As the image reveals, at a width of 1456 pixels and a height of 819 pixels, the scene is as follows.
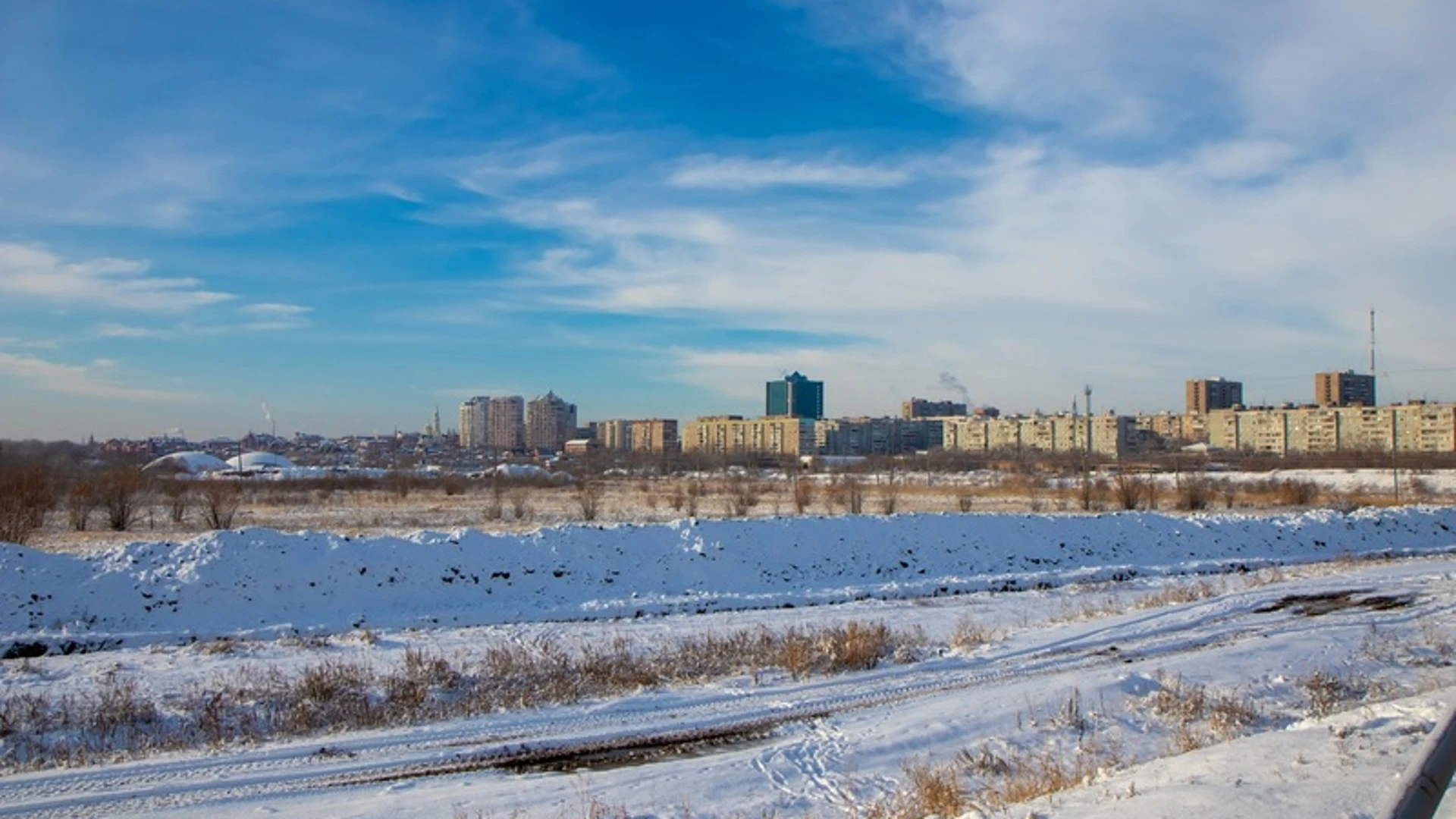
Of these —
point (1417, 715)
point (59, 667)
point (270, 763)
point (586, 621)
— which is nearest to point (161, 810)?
point (270, 763)

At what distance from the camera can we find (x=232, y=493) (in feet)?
128

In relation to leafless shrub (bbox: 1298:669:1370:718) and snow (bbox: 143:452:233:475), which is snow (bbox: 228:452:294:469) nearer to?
snow (bbox: 143:452:233:475)

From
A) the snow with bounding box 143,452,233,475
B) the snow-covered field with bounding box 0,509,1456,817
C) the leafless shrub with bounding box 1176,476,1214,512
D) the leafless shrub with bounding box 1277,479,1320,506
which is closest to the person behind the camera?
the snow-covered field with bounding box 0,509,1456,817

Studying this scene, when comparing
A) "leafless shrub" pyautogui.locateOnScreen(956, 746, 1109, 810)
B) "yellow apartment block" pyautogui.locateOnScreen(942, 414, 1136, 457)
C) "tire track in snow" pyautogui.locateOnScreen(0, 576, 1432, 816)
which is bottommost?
"tire track in snow" pyautogui.locateOnScreen(0, 576, 1432, 816)

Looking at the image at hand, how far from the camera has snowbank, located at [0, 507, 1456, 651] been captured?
18234 mm

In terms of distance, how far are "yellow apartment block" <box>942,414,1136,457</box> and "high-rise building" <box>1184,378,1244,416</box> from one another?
40704 millimetres

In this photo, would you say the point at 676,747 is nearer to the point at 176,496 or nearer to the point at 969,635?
the point at 969,635

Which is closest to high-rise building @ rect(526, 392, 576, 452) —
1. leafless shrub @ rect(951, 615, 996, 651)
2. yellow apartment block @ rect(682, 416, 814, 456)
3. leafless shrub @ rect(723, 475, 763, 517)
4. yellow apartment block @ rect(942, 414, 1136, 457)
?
yellow apartment block @ rect(682, 416, 814, 456)

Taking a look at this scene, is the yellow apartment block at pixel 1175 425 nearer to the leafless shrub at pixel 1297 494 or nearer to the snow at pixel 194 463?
the leafless shrub at pixel 1297 494

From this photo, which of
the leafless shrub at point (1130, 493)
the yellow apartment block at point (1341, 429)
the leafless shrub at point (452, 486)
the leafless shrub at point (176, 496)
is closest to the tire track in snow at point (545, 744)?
the leafless shrub at point (1130, 493)

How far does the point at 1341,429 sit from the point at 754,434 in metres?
91.3

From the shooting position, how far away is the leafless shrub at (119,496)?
113ft

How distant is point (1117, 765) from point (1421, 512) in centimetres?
3682

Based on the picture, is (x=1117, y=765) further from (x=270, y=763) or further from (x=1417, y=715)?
(x=270, y=763)
